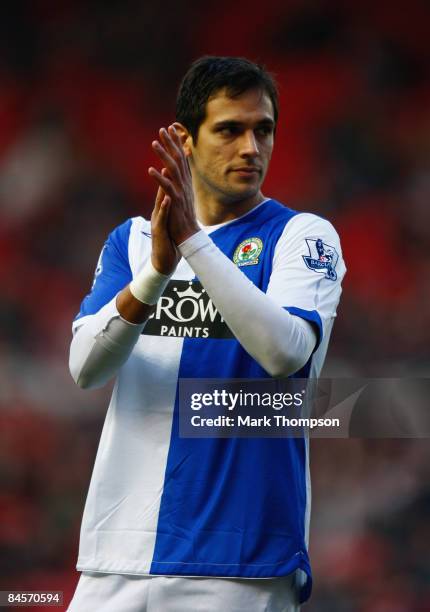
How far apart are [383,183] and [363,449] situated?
128 cm

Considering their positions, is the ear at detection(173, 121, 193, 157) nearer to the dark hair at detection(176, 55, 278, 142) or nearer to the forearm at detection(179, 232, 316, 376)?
the dark hair at detection(176, 55, 278, 142)

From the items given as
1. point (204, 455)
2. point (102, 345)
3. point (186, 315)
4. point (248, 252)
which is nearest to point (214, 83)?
point (248, 252)

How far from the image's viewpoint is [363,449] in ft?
15.9

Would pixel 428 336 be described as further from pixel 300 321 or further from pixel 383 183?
pixel 300 321

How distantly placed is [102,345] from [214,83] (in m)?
0.71

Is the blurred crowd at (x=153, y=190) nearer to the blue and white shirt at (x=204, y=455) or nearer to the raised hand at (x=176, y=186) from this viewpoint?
the blue and white shirt at (x=204, y=455)

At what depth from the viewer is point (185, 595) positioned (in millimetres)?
2096

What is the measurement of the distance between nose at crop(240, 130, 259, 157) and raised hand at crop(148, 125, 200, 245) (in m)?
0.28

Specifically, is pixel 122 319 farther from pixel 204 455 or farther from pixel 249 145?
pixel 249 145

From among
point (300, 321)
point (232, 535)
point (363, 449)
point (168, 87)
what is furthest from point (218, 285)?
point (168, 87)

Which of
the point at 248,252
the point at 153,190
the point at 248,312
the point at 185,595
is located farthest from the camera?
the point at 153,190

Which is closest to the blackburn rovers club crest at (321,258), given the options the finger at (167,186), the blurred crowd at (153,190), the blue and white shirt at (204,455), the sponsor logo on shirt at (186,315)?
the blue and white shirt at (204,455)

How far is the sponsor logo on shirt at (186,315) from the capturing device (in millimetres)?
2260

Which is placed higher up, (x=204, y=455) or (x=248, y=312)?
(x=248, y=312)
